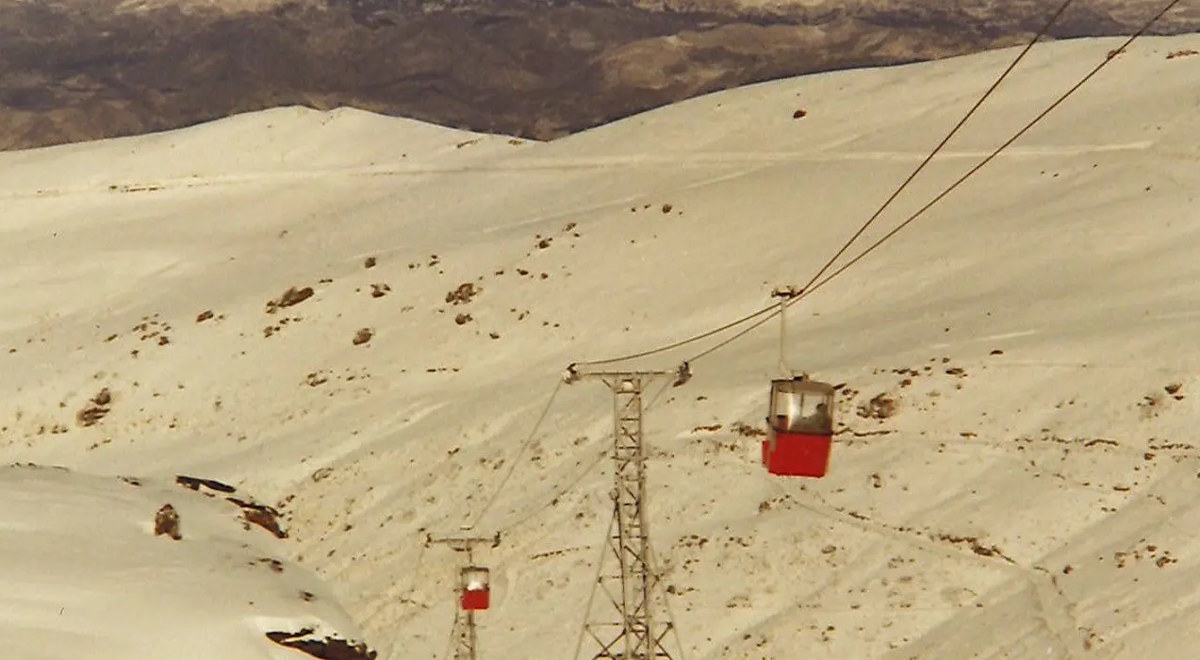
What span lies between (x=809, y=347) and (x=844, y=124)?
1975 centimetres

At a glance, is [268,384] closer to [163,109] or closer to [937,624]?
[937,624]

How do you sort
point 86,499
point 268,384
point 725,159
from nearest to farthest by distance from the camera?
point 86,499
point 268,384
point 725,159

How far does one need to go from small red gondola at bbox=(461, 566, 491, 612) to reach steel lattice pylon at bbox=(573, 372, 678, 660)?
1.89 m

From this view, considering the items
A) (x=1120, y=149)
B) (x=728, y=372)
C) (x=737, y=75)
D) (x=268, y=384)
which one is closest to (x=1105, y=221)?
(x=1120, y=149)

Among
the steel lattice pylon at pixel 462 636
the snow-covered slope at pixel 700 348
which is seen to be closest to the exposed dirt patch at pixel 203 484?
the snow-covered slope at pixel 700 348

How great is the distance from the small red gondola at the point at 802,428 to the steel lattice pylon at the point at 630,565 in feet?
11.3

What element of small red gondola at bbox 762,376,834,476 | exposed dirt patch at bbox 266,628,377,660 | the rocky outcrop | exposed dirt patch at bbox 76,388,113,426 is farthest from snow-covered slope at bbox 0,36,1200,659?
the rocky outcrop

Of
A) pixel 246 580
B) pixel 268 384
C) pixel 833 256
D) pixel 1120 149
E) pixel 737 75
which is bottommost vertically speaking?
pixel 246 580

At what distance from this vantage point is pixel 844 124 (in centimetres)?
5562

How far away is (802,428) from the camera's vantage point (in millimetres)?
17531

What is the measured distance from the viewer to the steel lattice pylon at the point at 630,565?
21969 mm

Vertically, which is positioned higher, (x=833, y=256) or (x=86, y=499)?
(x=833, y=256)

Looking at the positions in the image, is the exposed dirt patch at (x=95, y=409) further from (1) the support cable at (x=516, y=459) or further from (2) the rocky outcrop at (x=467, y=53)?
(2) the rocky outcrop at (x=467, y=53)

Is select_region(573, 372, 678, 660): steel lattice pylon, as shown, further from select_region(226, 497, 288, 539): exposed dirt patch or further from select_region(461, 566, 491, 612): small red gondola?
select_region(226, 497, 288, 539): exposed dirt patch
